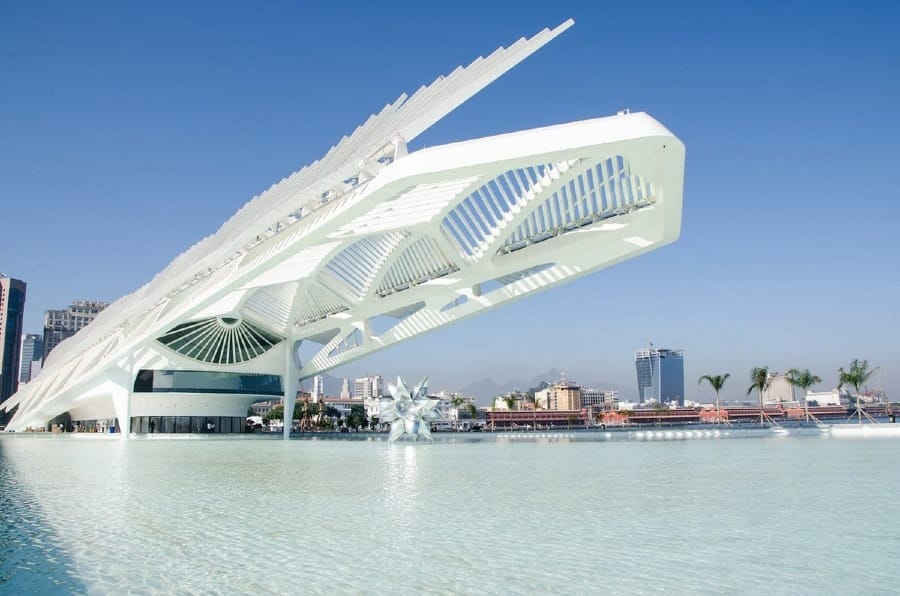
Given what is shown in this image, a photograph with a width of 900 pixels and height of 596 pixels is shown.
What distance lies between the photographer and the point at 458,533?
23.6ft

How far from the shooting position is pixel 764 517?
25.9ft

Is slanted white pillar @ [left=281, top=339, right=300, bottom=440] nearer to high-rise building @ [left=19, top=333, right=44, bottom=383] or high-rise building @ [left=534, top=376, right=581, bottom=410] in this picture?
high-rise building @ [left=534, top=376, right=581, bottom=410]

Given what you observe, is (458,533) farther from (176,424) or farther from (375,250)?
(176,424)

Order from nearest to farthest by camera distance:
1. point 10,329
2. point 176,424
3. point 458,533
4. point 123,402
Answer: point 458,533 → point 123,402 → point 176,424 → point 10,329

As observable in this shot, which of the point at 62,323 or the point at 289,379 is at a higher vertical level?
the point at 62,323

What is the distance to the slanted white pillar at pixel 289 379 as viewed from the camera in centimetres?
4134

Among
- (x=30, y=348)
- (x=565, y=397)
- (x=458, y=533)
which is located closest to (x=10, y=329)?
(x=30, y=348)

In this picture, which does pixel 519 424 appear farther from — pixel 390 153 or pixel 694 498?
pixel 694 498

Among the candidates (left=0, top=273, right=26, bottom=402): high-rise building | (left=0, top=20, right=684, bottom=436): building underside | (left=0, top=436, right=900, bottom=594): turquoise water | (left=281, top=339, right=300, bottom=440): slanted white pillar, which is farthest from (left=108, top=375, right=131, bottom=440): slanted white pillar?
(left=0, top=273, right=26, bottom=402): high-rise building

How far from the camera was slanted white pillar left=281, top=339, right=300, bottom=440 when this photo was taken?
41.3 metres

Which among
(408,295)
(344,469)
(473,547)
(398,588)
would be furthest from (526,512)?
(408,295)

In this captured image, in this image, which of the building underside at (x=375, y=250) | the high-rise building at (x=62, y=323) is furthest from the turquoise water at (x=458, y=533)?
the high-rise building at (x=62, y=323)

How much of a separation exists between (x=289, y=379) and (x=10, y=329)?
104 metres

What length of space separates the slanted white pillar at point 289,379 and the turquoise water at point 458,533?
28.0 m
